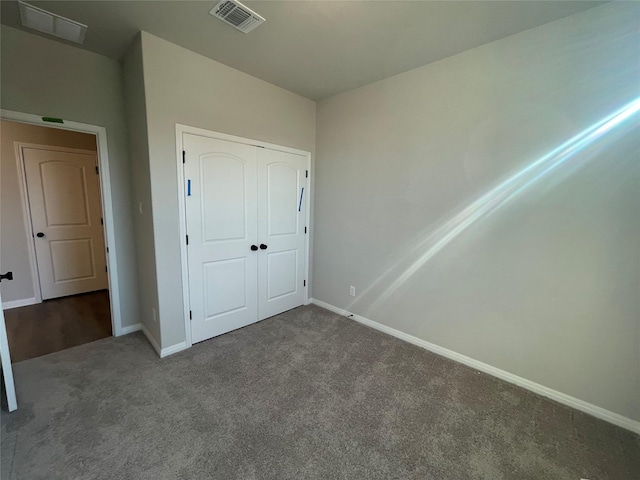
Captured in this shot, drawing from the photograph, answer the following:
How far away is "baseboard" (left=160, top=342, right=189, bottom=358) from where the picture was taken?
239 cm

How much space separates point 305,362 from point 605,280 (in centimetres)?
230

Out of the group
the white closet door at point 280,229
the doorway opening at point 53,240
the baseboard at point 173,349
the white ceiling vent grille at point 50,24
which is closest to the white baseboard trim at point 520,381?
the white closet door at point 280,229

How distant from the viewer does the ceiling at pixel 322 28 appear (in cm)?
172

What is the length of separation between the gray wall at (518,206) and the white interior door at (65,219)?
3907 millimetres

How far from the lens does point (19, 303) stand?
3406 millimetres

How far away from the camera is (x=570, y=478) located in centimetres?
141

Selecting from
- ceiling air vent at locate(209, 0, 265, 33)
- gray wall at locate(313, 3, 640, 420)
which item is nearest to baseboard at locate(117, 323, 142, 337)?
gray wall at locate(313, 3, 640, 420)

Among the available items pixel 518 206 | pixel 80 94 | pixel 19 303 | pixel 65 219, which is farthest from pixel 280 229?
pixel 19 303

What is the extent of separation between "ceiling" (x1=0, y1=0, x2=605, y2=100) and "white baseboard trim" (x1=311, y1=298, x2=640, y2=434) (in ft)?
8.71

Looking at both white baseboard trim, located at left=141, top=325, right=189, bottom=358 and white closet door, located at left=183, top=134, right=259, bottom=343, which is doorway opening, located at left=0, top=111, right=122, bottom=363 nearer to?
white baseboard trim, located at left=141, top=325, right=189, bottom=358

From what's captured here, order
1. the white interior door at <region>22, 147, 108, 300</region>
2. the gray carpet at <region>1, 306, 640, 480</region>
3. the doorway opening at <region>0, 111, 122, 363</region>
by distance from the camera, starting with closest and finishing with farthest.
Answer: the gray carpet at <region>1, 306, 640, 480</region>, the doorway opening at <region>0, 111, 122, 363</region>, the white interior door at <region>22, 147, 108, 300</region>

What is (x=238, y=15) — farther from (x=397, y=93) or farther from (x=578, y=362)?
(x=578, y=362)

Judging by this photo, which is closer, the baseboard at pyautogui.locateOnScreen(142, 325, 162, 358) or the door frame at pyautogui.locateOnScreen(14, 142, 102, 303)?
the baseboard at pyautogui.locateOnScreen(142, 325, 162, 358)

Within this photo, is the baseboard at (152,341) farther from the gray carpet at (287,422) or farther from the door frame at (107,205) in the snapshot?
the door frame at (107,205)
